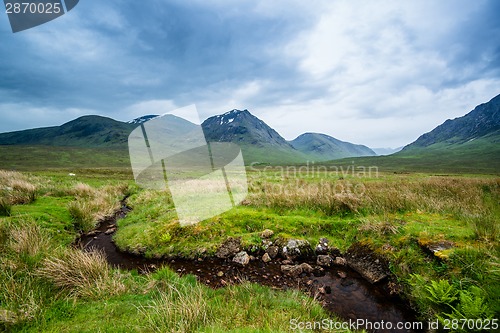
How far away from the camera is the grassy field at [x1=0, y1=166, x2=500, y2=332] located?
161 inches

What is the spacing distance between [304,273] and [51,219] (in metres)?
11.9

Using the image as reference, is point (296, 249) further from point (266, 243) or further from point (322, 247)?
point (266, 243)

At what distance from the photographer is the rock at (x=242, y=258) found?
7.98 meters

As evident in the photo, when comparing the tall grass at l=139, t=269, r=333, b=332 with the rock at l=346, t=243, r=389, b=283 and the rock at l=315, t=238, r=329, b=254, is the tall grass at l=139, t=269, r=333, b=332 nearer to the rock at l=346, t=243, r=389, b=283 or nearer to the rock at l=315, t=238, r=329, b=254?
the rock at l=346, t=243, r=389, b=283

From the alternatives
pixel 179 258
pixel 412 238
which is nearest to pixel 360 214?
pixel 412 238

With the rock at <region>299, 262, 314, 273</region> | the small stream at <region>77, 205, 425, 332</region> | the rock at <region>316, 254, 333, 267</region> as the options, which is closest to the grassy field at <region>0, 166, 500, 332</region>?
the small stream at <region>77, 205, 425, 332</region>

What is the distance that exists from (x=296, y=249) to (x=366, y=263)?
2.38m

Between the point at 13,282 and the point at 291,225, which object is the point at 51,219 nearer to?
the point at 13,282

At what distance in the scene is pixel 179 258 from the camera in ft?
28.4

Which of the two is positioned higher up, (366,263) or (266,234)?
(266,234)

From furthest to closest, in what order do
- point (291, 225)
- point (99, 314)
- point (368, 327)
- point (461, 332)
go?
point (291, 225)
point (368, 327)
point (99, 314)
point (461, 332)

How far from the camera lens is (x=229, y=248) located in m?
8.69

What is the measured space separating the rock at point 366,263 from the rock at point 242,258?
3.61m

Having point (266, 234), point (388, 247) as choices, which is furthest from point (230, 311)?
point (388, 247)
